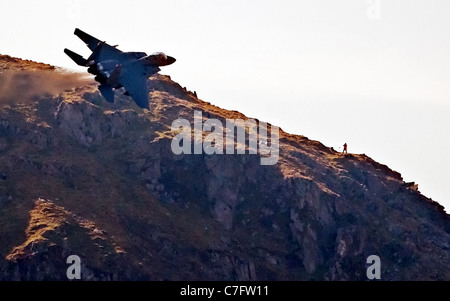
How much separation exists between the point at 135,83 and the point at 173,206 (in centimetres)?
1692

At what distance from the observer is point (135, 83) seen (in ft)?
566

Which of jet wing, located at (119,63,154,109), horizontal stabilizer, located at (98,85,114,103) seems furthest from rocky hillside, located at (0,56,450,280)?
horizontal stabilizer, located at (98,85,114,103)

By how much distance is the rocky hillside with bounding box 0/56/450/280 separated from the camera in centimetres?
17325

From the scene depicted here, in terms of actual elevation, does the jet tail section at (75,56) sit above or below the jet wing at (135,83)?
above

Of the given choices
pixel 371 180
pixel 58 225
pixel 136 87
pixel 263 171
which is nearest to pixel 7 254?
pixel 58 225

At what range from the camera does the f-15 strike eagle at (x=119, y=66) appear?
16900cm

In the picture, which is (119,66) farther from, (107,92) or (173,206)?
(173,206)

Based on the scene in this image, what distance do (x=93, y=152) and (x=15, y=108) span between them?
9852 mm

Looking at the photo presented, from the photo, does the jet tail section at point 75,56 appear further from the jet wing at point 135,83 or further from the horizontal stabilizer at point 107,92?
the jet wing at point 135,83

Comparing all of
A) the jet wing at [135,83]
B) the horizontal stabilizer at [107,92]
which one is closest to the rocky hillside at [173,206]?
the jet wing at [135,83]

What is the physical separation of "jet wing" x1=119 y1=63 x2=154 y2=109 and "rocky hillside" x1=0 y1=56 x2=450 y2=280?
1354 cm

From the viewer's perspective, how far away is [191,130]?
192 meters

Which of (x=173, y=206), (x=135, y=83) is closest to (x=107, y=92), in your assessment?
(x=135, y=83)
